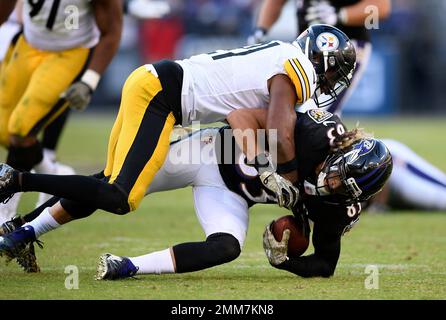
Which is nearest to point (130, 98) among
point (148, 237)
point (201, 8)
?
point (148, 237)

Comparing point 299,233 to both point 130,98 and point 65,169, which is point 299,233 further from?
point 65,169

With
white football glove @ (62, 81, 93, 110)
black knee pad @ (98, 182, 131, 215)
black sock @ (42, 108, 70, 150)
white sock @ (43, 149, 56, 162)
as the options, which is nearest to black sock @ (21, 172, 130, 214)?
black knee pad @ (98, 182, 131, 215)

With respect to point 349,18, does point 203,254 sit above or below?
below

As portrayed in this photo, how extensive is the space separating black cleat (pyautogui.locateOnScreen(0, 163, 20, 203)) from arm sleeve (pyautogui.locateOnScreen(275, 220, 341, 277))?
1.20 metres

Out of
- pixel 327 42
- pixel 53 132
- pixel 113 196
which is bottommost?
pixel 53 132

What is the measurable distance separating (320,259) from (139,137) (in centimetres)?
97

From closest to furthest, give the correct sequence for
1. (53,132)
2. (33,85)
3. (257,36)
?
(33,85) → (53,132) → (257,36)

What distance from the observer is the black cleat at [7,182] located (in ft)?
12.9

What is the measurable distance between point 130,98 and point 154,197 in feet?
11.3

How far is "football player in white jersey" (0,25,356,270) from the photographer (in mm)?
4016

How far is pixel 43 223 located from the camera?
4.27 m

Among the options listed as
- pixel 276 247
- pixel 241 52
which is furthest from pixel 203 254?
pixel 241 52

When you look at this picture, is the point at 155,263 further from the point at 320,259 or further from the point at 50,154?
the point at 50,154

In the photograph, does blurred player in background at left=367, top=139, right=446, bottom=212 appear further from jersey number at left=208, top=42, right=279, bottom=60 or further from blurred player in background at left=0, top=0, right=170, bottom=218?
jersey number at left=208, top=42, right=279, bottom=60
